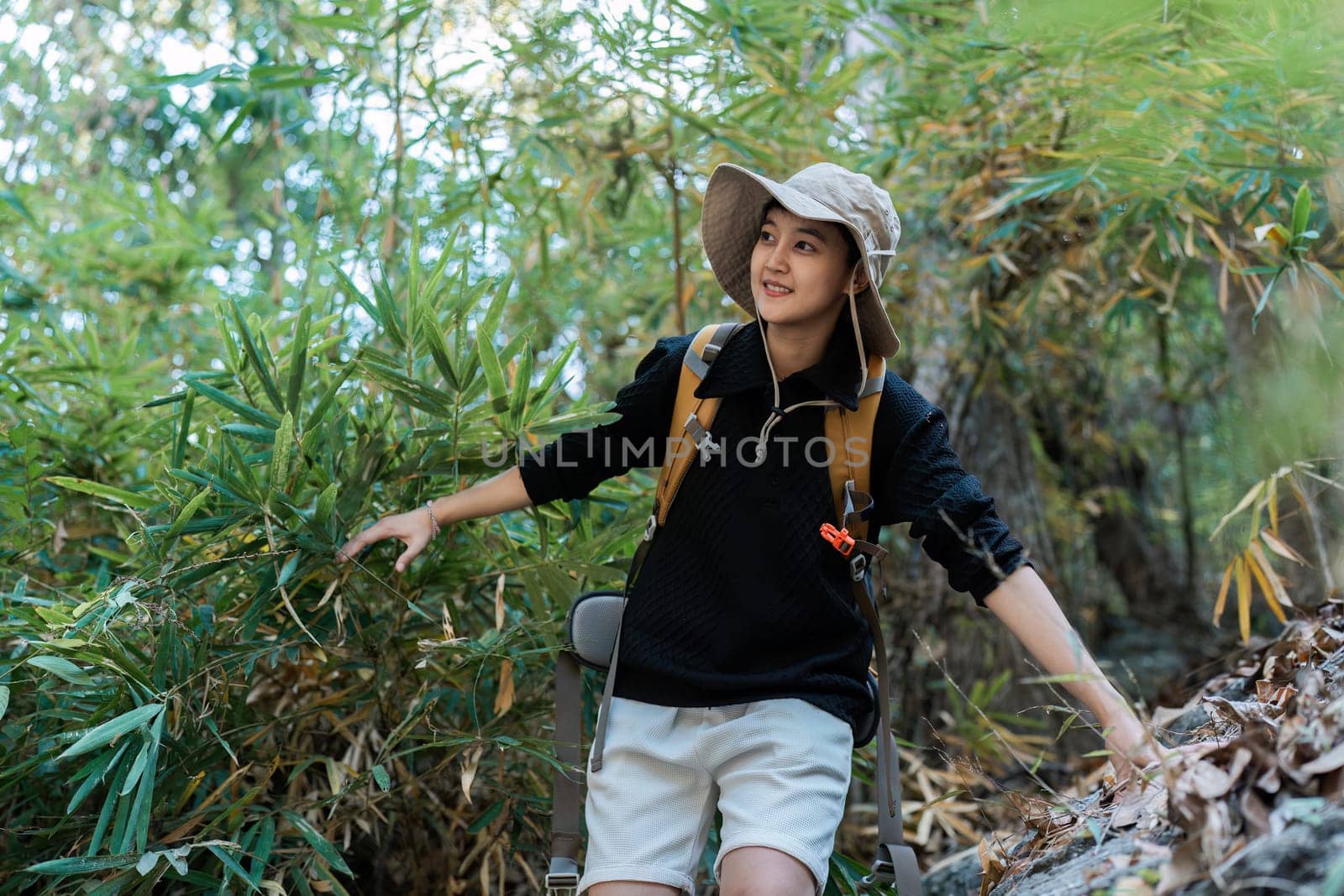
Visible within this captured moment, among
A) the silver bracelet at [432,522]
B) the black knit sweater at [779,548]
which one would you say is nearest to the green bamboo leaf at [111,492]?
the silver bracelet at [432,522]

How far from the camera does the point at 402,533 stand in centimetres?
179

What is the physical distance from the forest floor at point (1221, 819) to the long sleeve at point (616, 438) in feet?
2.66

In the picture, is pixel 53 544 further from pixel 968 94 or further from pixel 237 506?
pixel 968 94

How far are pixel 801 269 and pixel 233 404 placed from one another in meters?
0.97

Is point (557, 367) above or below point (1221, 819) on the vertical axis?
above

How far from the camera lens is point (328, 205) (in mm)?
2756

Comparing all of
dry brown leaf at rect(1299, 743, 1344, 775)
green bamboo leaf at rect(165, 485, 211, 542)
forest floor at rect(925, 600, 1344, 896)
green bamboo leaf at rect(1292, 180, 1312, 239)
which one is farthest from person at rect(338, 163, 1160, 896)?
green bamboo leaf at rect(1292, 180, 1312, 239)

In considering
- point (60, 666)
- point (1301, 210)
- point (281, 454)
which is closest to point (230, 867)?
Result: point (60, 666)

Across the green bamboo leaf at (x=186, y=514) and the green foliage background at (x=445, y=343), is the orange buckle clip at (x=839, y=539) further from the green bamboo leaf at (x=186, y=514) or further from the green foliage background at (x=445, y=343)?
the green bamboo leaf at (x=186, y=514)

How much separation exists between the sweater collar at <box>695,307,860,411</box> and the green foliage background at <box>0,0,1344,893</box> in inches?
8.5

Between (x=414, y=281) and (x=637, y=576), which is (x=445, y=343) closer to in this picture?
(x=414, y=281)

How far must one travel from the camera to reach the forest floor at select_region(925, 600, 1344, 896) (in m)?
1.00

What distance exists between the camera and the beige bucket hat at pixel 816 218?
1.60 metres

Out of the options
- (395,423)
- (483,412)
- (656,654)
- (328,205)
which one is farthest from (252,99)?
(656,654)
